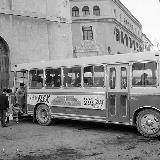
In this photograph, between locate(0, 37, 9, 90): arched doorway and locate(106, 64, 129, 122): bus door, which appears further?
locate(0, 37, 9, 90): arched doorway

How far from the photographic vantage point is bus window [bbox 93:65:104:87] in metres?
12.0

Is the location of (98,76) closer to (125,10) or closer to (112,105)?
(112,105)

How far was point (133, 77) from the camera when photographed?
36.7 feet

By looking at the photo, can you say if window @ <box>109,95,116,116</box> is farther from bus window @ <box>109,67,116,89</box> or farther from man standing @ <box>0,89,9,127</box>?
man standing @ <box>0,89,9,127</box>

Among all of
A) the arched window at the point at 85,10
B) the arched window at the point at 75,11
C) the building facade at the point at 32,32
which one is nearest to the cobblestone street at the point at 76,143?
the building facade at the point at 32,32

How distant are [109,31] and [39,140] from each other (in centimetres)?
3901

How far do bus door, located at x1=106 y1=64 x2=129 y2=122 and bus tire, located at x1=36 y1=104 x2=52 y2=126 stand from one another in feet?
11.1

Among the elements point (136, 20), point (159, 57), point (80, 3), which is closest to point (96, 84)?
point (159, 57)

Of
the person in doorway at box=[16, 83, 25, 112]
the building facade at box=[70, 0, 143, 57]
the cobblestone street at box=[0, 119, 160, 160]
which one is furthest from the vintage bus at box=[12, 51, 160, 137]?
the building facade at box=[70, 0, 143, 57]

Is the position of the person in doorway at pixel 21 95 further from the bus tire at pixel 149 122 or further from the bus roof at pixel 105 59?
the bus tire at pixel 149 122

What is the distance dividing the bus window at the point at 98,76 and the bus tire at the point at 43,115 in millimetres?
2995

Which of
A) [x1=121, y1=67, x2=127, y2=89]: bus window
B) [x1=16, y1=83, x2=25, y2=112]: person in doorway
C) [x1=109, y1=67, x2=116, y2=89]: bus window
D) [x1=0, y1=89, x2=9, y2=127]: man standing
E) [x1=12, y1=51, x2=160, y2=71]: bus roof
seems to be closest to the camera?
[x1=12, y1=51, x2=160, y2=71]: bus roof

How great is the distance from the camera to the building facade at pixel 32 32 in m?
25.6

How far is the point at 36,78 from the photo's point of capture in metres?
14.6
